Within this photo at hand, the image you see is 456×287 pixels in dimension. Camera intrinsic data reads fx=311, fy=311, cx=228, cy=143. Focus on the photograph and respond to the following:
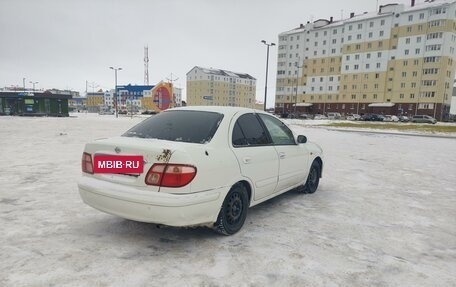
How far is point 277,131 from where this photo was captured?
5.00 meters

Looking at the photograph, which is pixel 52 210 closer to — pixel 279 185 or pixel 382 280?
pixel 279 185

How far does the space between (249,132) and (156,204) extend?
1.71 meters

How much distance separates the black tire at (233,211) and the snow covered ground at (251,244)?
13 cm

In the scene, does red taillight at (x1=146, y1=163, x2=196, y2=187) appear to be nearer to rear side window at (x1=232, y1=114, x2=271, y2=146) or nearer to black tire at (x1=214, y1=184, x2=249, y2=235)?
black tire at (x1=214, y1=184, x2=249, y2=235)

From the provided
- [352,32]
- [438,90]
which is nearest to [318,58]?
[352,32]

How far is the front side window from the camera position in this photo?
4801 millimetres

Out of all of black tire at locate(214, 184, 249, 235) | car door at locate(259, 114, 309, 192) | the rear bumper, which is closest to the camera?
the rear bumper

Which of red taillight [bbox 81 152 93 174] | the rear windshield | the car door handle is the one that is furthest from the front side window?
red taillight [bbox 81 152 93 174]

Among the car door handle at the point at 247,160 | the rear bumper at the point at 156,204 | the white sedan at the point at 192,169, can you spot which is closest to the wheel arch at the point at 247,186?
the white sedan at the point at 192,169

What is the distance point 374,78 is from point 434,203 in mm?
76530

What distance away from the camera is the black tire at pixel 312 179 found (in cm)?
598

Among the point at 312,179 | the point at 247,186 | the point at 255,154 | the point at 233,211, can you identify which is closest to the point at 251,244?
the point at 233,211

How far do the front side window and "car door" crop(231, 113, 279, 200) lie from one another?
0.21m

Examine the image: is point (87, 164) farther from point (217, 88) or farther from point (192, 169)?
point (217, 88)
